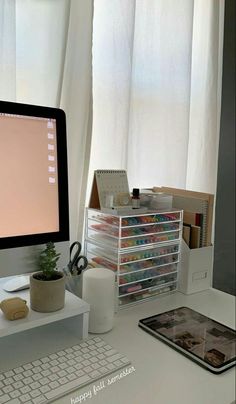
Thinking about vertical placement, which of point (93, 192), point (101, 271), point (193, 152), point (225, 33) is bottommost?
point (101, 271)

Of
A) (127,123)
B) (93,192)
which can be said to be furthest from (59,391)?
(127,123)

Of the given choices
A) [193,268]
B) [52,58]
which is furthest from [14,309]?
[52,58]

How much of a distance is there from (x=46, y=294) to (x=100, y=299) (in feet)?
0.47

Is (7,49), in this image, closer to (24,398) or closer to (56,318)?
(56,318)

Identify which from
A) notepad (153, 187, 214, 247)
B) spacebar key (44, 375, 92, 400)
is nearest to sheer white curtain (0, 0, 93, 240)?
Answer: notepad (153, 187, 214, 247)

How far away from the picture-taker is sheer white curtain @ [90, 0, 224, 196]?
1.18m

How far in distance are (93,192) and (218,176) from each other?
94cm

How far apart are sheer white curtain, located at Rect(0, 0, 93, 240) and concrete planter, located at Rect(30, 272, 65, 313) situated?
1.43 feet

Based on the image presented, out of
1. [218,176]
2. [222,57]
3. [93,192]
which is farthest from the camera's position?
[218,176]

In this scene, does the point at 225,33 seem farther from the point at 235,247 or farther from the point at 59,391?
the point at 59,391

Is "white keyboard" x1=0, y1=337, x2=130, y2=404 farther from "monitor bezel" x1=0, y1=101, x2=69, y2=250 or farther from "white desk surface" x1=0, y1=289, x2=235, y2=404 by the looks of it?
"monitor bezel" x1=0, y1=101, x2=69, y2=250

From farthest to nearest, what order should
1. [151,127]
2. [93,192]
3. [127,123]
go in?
[151,127], [127,123], [93,192]

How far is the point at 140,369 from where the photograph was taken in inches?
27.2

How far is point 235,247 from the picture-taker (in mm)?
1855
